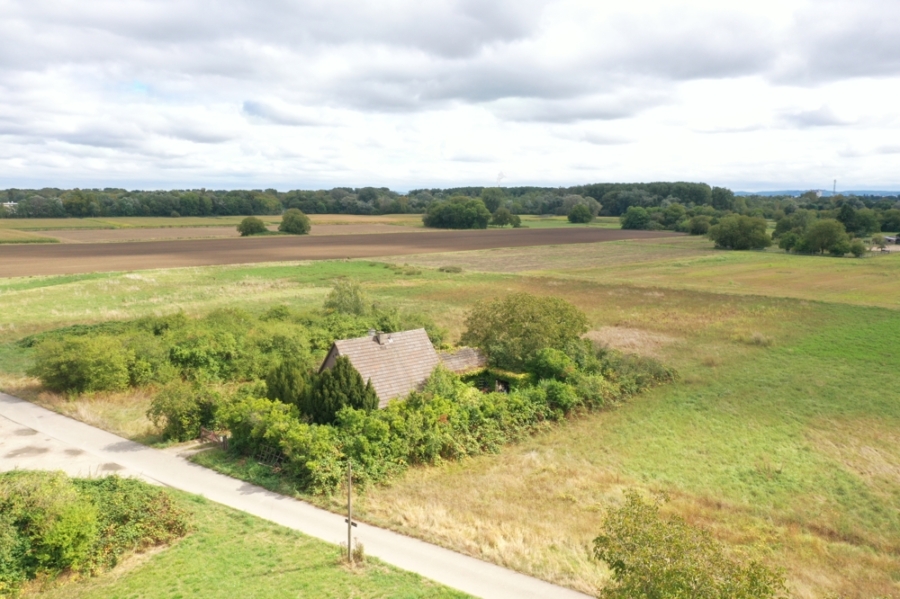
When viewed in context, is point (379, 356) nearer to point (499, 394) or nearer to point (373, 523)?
point (499, 394)

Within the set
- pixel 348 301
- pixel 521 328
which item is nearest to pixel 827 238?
pixel 521 328

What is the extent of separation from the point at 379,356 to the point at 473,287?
138 feet

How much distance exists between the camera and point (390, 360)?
27.4 meters

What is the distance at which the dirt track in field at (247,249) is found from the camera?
82.2 metres

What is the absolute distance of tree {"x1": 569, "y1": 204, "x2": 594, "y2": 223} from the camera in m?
183

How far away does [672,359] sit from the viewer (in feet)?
129

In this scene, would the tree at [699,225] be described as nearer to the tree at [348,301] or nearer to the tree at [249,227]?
the tree at [249,227]

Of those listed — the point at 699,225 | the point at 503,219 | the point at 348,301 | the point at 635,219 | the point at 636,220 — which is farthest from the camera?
the point at 503,219

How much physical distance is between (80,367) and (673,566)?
28.8 m

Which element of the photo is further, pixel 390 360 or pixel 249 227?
pixel 249 227

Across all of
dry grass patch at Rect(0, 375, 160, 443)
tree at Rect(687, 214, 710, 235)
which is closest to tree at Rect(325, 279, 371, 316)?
dry grass patch at Rect(0, 375, 160, 443)

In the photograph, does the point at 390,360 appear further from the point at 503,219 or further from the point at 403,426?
the point at 503,219

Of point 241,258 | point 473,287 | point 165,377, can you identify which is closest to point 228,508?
point 165,377

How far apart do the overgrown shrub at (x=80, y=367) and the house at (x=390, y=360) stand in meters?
10.7
